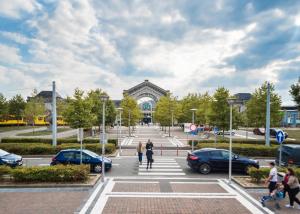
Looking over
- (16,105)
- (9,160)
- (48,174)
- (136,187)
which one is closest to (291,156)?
(136,187)

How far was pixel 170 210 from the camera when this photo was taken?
9.88m

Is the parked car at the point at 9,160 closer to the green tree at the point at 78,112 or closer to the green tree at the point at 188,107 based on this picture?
the green tree at the point at 78,112

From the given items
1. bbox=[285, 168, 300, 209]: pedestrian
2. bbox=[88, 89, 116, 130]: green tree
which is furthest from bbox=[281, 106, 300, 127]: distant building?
bbox=[285, 168, 300, 209]: pedestrian

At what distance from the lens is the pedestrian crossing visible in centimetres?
1652

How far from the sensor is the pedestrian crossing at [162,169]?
16.5 meters

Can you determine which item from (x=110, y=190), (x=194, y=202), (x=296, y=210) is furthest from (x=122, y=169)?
(x=296, y=210)

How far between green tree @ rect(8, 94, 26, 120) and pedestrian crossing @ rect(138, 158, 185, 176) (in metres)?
54.2

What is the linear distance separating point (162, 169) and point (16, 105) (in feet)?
188

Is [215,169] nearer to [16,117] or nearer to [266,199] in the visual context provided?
[266,199]

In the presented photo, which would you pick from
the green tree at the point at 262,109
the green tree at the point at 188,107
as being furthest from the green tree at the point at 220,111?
the green tree at the point at 188,107

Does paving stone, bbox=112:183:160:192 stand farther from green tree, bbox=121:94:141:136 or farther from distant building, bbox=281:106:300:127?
distant building, bbox=281:106:300:127

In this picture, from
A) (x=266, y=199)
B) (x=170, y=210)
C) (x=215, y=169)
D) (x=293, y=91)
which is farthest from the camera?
(x=293, y=91)

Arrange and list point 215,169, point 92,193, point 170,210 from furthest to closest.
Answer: point 215,169
point 92,193
point 170,210

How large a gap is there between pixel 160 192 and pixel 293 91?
20874 mm
